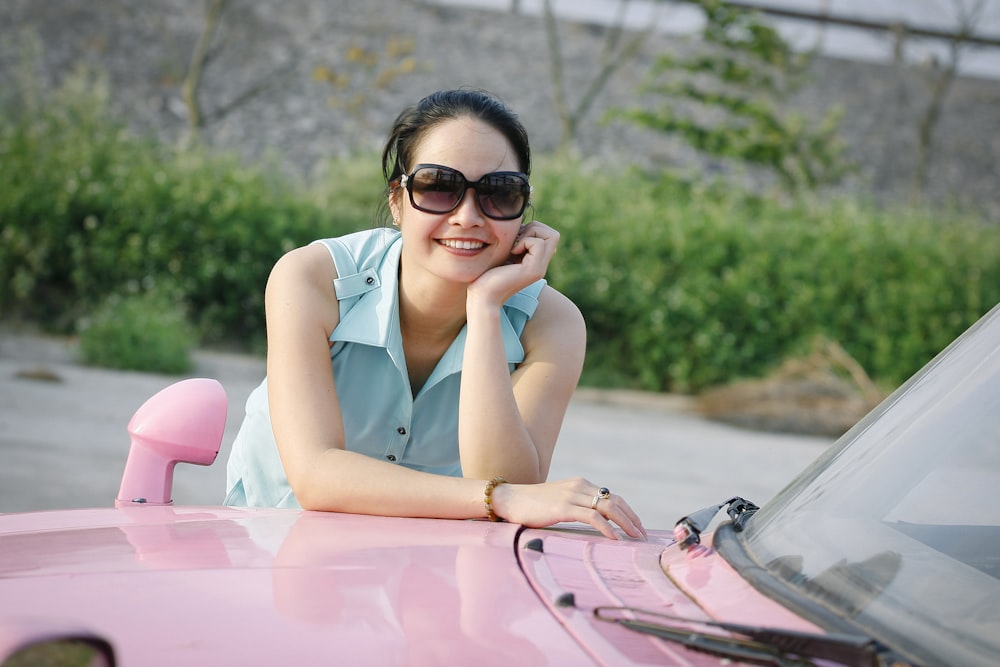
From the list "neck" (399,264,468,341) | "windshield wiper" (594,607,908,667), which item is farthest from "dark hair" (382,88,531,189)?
"windshield wiper" (594,607,908,667)

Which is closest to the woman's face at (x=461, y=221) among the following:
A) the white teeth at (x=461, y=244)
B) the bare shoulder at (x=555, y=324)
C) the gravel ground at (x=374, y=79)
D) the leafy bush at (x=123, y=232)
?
the white teeth at (x=461, y=244)

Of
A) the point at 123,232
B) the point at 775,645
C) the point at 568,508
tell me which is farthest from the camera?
the point at 123,232

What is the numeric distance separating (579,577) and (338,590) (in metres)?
0.32

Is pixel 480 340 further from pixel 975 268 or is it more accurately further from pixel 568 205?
pixel 975 268

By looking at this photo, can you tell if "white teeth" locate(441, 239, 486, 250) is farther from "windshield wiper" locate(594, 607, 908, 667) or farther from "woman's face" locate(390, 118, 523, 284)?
"windshield wiper" locate(594, 607, 908, 667)

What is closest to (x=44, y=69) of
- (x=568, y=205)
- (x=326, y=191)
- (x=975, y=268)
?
(x=326, y=191)

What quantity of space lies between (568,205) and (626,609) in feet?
37.7

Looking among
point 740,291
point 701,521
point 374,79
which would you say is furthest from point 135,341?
point 374,79

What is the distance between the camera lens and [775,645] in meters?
1.14

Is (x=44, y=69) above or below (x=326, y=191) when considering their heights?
above

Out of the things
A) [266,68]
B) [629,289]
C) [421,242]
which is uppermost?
[266,68]

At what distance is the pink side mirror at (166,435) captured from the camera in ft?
6.66

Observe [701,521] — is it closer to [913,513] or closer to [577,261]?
[913,513]

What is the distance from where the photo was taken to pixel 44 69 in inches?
728
